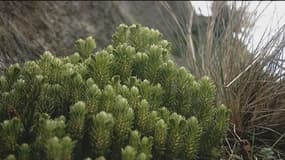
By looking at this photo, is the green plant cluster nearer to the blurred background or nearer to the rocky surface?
the blurred background

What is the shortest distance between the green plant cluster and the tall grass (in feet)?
1.76

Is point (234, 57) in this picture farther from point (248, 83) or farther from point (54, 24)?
point (54, 24)

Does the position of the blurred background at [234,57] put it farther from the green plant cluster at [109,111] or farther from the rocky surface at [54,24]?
the green plant cluster at [109,111]

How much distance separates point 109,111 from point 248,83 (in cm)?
140

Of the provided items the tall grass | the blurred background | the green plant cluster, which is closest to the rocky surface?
the blurred background

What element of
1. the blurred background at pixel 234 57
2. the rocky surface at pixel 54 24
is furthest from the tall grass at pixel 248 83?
the rocky surface at pixel 54 24

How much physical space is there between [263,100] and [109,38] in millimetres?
2953

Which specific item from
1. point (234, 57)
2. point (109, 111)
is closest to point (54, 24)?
point (234, 57)

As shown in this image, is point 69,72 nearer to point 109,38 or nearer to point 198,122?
point 198,122

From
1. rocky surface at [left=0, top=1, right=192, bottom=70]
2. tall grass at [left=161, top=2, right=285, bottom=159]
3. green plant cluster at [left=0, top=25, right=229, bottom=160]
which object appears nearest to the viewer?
green plant cluster at [left=0, top=25, right=229, bottom=160]

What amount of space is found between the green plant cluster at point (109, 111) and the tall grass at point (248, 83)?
54 cm

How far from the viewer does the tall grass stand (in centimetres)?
297

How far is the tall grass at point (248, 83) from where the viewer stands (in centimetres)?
297

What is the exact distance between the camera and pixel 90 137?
6.66 ft
